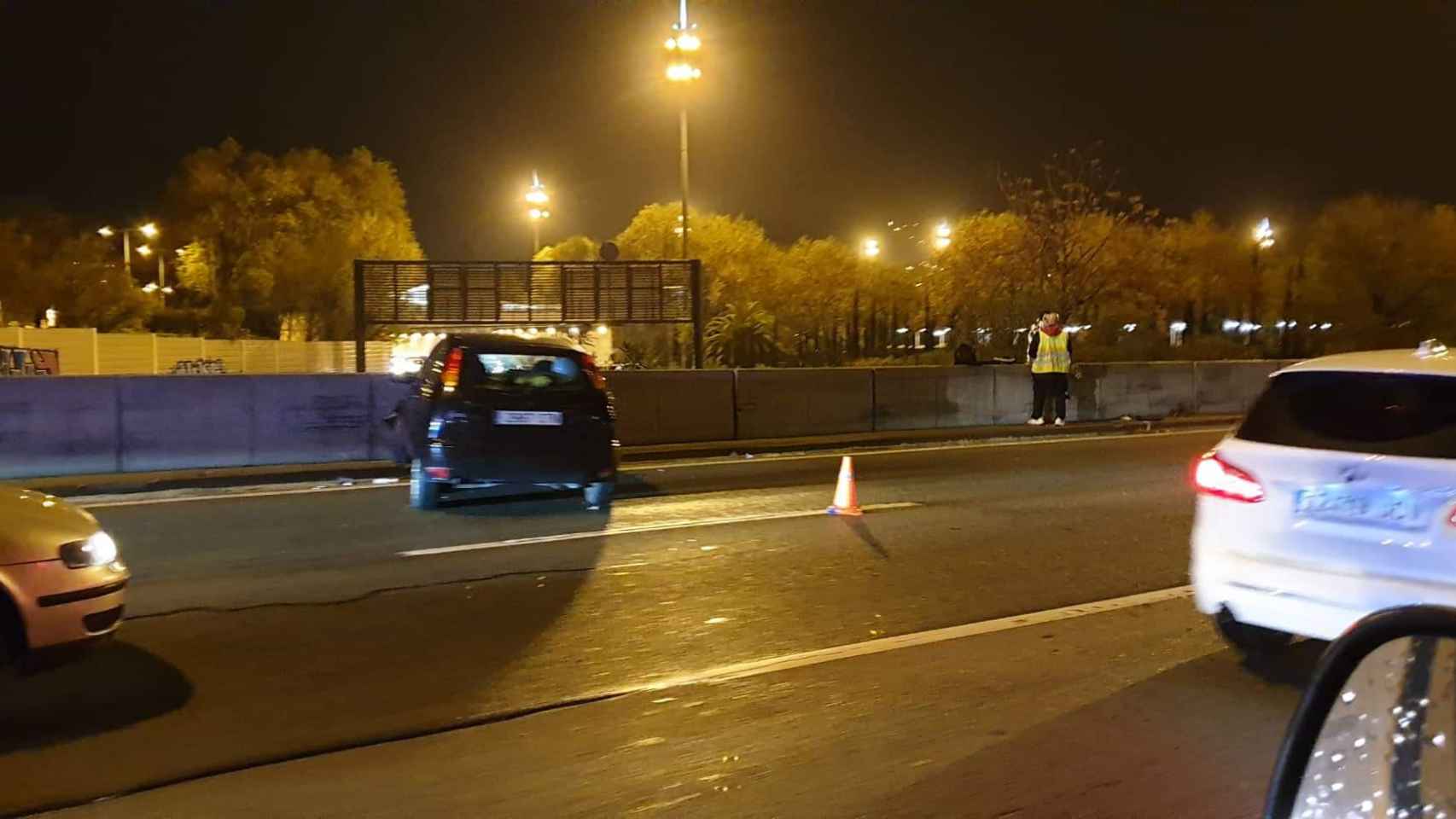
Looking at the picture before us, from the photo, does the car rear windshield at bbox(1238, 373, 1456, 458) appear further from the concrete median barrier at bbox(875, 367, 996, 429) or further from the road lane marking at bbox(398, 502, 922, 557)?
the concrete median barrier at bbox(875, 367, 996, 429)

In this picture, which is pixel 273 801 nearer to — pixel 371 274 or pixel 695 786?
pixel 695 786

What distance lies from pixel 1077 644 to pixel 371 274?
18351 mm

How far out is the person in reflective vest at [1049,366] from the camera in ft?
66.6

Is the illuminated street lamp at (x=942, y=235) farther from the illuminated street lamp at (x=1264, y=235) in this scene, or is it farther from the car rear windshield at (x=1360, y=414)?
the car rear windshield at (x=1360, y=414)

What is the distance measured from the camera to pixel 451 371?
11.0 meters

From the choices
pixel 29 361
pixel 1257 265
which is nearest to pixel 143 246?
pixel 29 361

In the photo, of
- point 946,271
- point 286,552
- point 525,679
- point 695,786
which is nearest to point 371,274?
point 286,552

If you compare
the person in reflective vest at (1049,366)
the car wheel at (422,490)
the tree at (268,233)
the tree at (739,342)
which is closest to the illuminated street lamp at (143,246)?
the tree at (268,233)

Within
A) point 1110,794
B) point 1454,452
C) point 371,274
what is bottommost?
point 1110,794

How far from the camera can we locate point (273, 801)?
457cm

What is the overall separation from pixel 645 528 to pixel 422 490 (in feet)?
7.44

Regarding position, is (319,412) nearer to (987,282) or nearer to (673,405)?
(673,405)

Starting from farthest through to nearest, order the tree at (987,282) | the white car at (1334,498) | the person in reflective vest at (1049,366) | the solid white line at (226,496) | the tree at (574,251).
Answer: the tree at (574,251), the tree at (987,282), the person in reflective vest at (1049,366), the solid white line at (226,496), the white car at (1334,498)

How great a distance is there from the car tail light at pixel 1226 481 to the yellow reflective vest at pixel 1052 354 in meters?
14.2
